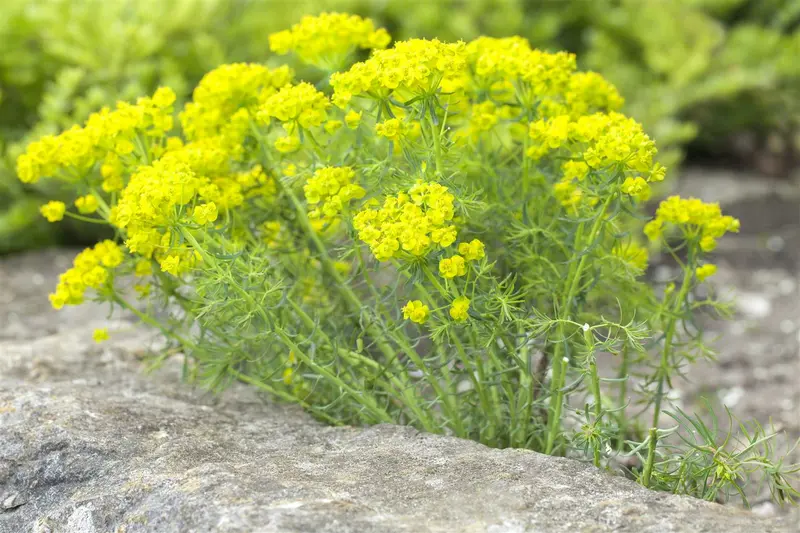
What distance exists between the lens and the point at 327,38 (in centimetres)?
227

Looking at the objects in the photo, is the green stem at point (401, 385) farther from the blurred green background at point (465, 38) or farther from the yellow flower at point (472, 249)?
the blurred green background at point (465, 38)

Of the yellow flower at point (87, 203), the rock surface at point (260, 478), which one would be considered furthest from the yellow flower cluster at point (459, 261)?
the yellow flower at point (87, 203)

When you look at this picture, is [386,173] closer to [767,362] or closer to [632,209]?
[632,209]

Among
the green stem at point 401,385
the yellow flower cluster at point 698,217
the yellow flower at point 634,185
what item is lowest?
the green stem at point 401,385

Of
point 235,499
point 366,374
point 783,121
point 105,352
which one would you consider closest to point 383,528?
point 235,499

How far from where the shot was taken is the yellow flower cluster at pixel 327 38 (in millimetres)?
2242

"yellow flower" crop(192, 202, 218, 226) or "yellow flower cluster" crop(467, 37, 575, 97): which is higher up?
"yellow flower cluster" crop(467, 37, 575, 97)

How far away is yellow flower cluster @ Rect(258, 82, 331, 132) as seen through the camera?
2.04 metres

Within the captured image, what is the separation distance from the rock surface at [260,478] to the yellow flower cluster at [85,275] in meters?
0.28

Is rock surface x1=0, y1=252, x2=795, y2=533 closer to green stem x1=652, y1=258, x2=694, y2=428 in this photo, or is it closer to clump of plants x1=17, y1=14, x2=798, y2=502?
clump of plants x1=17, y1=14, x2=798, y2=502

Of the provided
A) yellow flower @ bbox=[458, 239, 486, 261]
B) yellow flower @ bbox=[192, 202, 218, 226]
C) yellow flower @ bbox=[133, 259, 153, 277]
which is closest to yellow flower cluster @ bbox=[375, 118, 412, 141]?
yellow flower @ bbox=[458, 239, 486, 261]

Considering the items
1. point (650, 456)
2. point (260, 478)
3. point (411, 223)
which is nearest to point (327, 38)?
point (411, 223)

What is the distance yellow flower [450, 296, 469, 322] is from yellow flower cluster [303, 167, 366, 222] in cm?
32

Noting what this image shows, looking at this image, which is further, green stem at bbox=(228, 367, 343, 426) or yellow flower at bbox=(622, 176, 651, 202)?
green stem at bbox=(228, 367, 343, 426)
